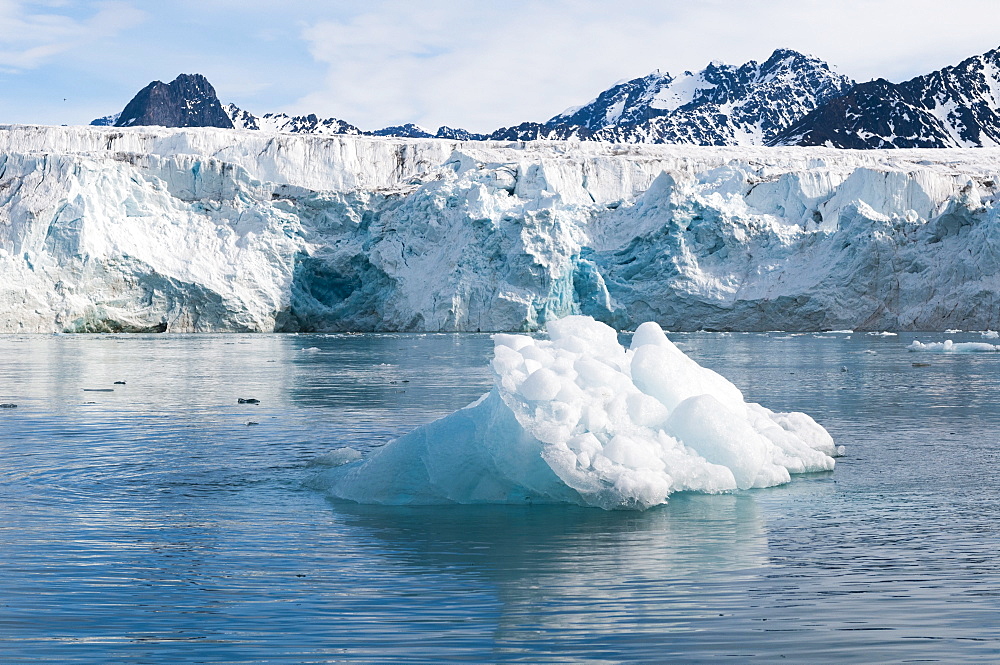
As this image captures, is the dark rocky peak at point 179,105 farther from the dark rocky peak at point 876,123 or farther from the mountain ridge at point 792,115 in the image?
the dark rocky peak at point 876,123

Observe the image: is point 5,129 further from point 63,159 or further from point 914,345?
point 914,345

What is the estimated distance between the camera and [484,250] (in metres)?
48.8

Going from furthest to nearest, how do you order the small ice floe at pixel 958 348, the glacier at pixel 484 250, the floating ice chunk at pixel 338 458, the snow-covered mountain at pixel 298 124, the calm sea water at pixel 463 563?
the snow-covered mountain at pixel 298 124, the glacier at pixel 484 250, the small ice floe at pixel 958 348, the floating ice chunk at pixel 338 458, the calm sea water at pixel 463 563

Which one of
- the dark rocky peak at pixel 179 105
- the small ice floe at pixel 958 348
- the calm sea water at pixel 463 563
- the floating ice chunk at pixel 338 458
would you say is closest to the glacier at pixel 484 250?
the small ice floe at pixel 958 348

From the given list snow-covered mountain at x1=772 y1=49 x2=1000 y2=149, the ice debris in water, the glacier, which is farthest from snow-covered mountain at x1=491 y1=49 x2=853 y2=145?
the ice debris in water

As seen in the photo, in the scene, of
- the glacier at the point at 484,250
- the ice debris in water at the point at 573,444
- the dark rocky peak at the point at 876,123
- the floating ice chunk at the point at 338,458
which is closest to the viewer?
the ice debris in water at the point at 573,444

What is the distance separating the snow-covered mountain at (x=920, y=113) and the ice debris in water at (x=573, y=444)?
341 feet

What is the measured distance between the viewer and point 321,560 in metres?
6.50

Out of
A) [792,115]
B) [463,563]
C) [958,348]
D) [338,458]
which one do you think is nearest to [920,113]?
[792,115]

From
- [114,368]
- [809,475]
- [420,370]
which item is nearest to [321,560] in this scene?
[809,475]

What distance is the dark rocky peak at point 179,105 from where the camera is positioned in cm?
17112

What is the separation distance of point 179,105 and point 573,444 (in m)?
177

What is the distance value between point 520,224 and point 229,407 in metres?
32.5

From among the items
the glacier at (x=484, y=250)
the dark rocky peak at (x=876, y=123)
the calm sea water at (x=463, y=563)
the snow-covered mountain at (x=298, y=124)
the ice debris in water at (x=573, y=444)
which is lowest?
the calm sea water at (x=463, y=563)
